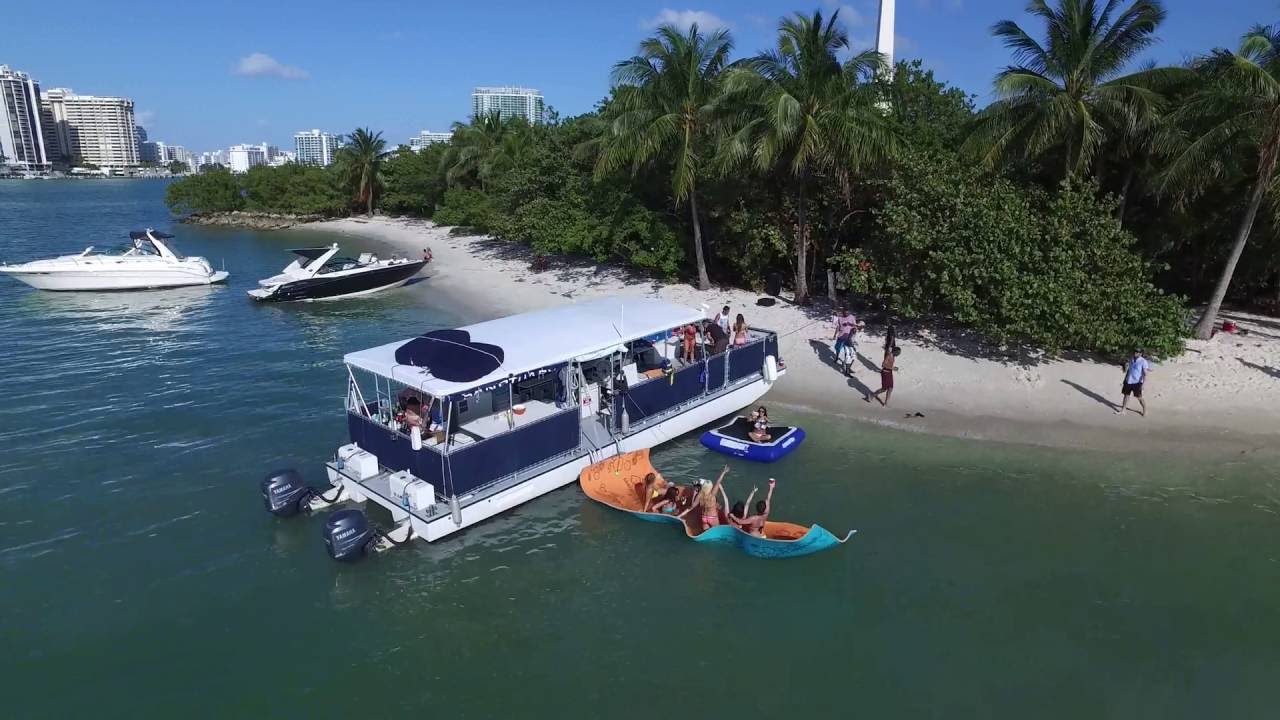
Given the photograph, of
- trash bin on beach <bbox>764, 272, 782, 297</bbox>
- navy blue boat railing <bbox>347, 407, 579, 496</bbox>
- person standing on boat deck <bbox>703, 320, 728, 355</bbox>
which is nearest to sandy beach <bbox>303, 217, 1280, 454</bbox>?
trash bin on beach <bbox>764, 272, 782, 297</bbox>

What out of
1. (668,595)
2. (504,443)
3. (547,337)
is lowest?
(668,595)

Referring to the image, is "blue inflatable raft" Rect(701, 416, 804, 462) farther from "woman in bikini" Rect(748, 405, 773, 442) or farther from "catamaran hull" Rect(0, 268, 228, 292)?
"catamaran hull" Rect(0, 268, 228, 292)

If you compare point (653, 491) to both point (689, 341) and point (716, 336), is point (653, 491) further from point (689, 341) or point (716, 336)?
point (716, 336)

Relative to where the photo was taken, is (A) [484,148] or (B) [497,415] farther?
(A) [484,148]

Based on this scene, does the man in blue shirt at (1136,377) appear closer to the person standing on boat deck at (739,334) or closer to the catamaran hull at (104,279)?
the person standing on boat deck at (739,334)

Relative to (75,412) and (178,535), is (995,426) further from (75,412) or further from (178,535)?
(75,412)

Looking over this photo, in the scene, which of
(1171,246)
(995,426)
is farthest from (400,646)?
(1171,246)

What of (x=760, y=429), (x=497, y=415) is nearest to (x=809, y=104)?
(x=760, y=429)
